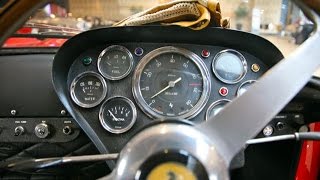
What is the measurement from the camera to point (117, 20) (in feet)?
7.80

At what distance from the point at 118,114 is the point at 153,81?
0.19 meters

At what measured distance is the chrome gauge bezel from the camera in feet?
→ 5.16

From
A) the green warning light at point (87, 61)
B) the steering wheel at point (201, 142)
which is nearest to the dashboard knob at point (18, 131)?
the green warning light at point (87, 61)

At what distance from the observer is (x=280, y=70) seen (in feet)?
2.77

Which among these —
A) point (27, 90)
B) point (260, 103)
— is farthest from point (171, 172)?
point (27, 90)

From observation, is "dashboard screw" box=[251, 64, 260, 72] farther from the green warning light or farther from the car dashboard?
the green warning light

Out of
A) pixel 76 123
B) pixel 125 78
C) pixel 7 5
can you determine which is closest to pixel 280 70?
pixel 7 5

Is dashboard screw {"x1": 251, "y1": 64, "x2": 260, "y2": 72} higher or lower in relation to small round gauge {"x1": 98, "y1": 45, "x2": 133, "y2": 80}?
lower

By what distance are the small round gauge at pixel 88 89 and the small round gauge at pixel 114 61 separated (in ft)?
0.13

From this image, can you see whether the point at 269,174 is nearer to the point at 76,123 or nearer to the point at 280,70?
the point at 76,123

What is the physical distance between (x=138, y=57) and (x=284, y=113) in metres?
0.61

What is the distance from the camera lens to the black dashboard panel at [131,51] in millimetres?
1527

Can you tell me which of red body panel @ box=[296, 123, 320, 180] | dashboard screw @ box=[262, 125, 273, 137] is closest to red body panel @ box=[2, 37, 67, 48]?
dashboard screw @ box=[262, 125, 273, 137]

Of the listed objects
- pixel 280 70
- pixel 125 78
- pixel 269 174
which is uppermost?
pixel 280 70
